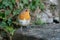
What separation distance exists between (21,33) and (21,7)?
1779 mm

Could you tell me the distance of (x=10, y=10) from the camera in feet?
12.2

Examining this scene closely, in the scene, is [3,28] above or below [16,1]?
below

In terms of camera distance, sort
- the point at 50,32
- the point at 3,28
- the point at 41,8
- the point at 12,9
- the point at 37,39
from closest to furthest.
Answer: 1. the point at 37,39
2. the point at 50,32
3. the point at 3,28
4. the point at 12,9
5. the point at 41,8

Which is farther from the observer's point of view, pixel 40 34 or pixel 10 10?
pixel 10 10

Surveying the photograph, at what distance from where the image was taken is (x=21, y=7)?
379 cm

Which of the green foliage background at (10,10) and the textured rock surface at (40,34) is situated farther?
the green foliage background at (10,10)

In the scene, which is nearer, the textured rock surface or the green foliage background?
the textured rock surface

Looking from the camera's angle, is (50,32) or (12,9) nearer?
(50,32)

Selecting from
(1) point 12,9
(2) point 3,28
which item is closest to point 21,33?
(2) point 3,28

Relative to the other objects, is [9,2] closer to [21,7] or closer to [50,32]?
[21,7]

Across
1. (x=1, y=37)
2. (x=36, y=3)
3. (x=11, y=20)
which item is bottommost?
(x=1, y=37)

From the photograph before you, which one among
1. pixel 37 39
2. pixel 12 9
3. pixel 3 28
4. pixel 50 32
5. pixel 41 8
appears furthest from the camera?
pixel 41 8

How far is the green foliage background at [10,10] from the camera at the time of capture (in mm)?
3603

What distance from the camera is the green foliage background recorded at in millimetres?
3603
